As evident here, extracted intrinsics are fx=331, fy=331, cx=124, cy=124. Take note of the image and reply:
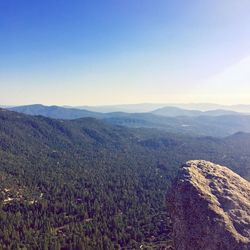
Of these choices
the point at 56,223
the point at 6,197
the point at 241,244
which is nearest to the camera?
the point at 241,244

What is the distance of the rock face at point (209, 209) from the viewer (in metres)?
26.8

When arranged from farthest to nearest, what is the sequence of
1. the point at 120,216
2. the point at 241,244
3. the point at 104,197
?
the point at 104,197
the point at 120,216
the point at 241,244

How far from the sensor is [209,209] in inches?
1104

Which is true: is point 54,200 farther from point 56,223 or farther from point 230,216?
point 230,216

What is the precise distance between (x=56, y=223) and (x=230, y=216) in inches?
5130

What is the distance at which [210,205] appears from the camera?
28250mm

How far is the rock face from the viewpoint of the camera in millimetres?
26766

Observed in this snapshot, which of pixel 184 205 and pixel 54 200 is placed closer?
pixel 184 205

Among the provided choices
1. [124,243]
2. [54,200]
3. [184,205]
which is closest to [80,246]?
[124,243]

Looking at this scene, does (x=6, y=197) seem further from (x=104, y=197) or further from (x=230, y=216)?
(x=230, y=216)

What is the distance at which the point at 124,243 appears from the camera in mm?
127750

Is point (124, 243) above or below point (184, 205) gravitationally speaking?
below

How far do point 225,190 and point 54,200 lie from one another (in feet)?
531

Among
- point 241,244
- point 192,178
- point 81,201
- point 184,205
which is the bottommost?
point 81,201
